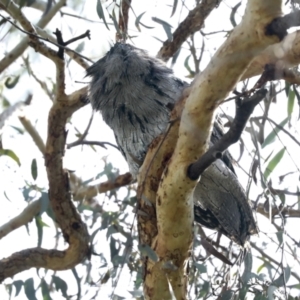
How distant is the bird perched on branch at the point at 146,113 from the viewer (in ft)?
9.45

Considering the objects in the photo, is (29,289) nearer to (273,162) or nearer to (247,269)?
(247,269)

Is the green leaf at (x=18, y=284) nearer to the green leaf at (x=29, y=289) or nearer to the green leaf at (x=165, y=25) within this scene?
the green leaf at (x=29, y=289)

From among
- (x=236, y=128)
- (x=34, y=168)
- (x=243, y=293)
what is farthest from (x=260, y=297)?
(x=34, y=168)

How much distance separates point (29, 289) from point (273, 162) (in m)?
1.24

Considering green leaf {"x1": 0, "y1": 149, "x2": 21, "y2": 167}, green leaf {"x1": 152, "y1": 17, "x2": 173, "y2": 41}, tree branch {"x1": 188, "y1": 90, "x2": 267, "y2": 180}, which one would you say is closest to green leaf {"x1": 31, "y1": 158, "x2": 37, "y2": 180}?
green leaf {"x1": 0, "y1": 149, "x2": 21, "y2": 167}

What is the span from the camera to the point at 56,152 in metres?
3.03

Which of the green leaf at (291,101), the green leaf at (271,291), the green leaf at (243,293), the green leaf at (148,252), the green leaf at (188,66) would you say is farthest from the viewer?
the green leaf at (188,66)

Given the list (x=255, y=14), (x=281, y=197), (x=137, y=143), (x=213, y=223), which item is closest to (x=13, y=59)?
(x=137, y=143)

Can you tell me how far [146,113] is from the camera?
2873 mm

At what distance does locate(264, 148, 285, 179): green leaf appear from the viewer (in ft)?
8.93

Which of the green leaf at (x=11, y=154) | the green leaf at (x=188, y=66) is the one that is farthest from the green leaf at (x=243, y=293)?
the green leaf at (x=188, y=66)

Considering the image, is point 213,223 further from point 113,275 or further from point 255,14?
point 255,14

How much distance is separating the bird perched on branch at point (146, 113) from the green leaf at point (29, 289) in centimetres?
70

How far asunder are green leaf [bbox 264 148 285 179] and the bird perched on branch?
18 cm
